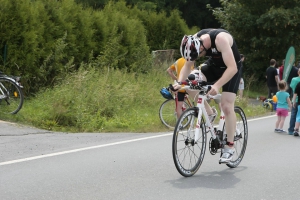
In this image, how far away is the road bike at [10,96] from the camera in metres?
12.6

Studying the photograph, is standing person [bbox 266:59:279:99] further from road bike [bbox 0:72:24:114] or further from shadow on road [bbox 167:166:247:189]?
shadow on road [bbox 167:166:247:189]

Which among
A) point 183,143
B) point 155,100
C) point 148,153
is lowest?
point 155,100

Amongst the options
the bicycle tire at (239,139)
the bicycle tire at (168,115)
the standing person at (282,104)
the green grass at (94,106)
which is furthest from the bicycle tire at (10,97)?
the bicycle tire at (239,139)

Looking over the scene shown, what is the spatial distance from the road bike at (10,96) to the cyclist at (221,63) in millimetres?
5726

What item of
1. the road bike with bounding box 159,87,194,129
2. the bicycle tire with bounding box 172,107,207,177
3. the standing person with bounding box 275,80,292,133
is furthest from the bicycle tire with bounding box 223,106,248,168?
the road bike with bounding box 159,87,194,129

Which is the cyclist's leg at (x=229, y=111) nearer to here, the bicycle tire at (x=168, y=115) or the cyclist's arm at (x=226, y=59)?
the cyclist's arm at (x=226, y=59)

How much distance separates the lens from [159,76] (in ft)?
67.7

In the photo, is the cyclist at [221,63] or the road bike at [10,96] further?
the road bike at [10,96]

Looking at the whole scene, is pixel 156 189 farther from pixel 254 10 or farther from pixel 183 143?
pixel 254 10

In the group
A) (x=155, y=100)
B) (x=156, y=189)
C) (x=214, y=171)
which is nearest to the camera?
(x=156, y=189)

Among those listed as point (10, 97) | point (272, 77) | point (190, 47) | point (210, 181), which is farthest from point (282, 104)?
point (272, 77)

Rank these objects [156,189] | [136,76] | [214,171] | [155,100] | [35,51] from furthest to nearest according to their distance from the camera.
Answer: [136,76], [155,100], [35,51], [214,171], [156,189]

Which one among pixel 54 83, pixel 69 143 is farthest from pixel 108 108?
pixel 69 143

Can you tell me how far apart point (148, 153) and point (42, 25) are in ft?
24.4
